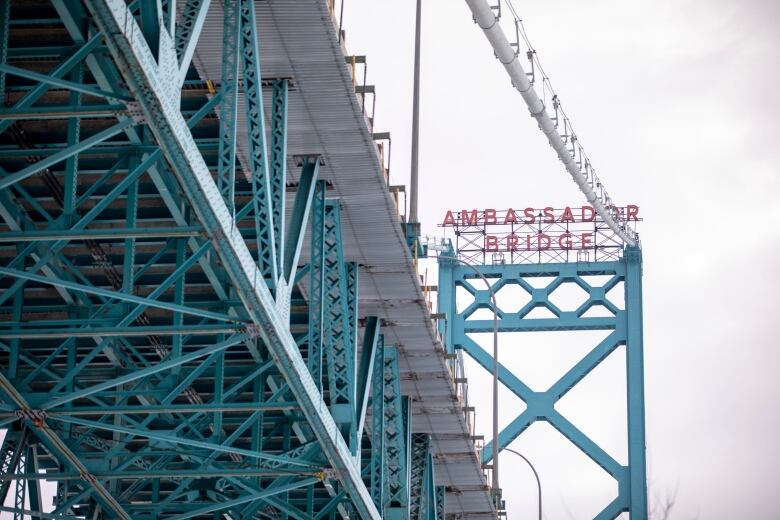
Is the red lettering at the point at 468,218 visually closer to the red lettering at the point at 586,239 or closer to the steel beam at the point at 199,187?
the red lettering at the point at 586,239

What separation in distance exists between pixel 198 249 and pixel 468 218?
276 feet

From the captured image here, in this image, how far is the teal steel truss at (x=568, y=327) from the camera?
103625 millimetres

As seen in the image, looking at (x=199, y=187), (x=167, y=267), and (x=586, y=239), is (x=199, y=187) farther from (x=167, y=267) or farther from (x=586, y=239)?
(x=586, y=239)

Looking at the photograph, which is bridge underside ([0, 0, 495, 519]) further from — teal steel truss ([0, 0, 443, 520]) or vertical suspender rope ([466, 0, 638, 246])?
vertical suspender rope ([466, 0, 638, 246])

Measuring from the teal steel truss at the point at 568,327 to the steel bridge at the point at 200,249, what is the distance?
55.3m

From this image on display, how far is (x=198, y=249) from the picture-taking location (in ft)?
98.1

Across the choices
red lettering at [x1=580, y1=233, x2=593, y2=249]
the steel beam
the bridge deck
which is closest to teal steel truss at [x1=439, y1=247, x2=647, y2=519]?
red lettering at [x1=580, y1=233, x2=593, y2=249]

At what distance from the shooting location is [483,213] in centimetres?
11319

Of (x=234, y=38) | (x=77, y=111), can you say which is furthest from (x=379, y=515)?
(x=77, y=111)

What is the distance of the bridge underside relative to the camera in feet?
90.0

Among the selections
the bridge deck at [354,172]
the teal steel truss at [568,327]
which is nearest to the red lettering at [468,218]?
the teal steel truss at [568,327]

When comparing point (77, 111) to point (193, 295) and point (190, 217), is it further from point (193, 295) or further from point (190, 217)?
point (193, 295)

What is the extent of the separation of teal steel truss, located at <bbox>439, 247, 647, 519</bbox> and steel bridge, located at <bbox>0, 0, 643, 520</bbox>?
55343 mm

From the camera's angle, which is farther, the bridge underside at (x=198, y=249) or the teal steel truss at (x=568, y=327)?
the teal steel truss at (x=568, y=327)
